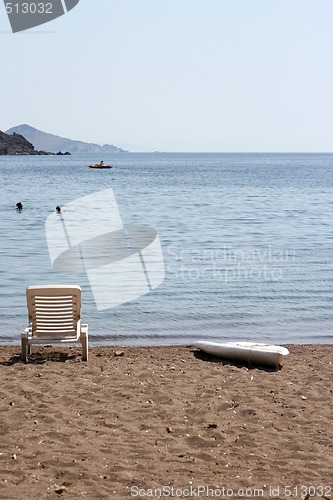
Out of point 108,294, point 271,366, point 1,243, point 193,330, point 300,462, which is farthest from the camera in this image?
point 1,243

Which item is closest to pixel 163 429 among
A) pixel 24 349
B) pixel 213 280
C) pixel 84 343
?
pixel 84 343

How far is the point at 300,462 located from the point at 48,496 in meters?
2.15

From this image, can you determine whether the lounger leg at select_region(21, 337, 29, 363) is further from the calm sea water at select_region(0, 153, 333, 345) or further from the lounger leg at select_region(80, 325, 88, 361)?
the calm sea water at select_region(0, 153, 333, 345)

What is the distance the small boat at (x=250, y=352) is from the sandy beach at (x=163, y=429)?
0.62 ft

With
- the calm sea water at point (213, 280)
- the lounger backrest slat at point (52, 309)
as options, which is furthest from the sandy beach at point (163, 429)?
the calm sea water at point (213, 280)

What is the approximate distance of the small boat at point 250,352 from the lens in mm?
10094

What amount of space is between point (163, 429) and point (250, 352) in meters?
3.00

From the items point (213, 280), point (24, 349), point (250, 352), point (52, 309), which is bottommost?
point (213, 280)

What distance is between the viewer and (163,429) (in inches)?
296

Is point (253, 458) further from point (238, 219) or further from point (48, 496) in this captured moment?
point (238, 219)

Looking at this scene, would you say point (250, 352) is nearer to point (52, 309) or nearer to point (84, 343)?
point (84, 343)

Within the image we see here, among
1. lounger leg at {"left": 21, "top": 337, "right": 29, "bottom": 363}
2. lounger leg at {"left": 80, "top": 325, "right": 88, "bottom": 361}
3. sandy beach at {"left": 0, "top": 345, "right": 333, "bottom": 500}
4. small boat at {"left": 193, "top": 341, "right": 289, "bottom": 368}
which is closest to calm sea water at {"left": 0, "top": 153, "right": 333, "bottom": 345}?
small boat at {"left": 193, "top": 341, "right": 289, "bottom": 368}

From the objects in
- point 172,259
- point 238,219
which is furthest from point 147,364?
point 238,219

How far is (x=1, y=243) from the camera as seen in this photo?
91.7 feet
